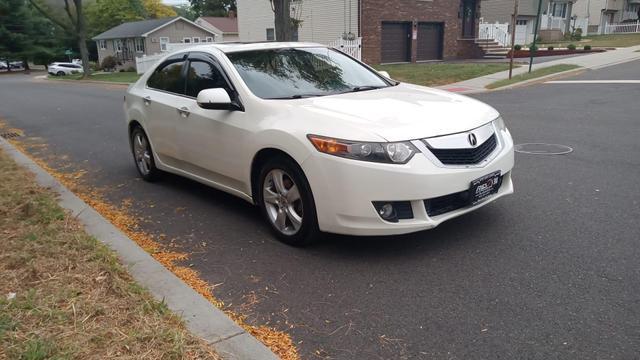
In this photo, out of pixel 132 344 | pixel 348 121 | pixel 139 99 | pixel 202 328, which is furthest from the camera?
pixel 139 99

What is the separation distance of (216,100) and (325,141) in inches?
48.3

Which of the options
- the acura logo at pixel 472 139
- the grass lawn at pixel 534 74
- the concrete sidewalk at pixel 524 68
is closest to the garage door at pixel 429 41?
the concrete sidewalk at pixel 524 68

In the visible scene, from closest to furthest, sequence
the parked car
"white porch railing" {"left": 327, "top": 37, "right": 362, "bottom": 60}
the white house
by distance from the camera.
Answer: "white porch railing" {"left": 327, "top": 37, "right": 362, "bottom": 60}
the white house
the parked car

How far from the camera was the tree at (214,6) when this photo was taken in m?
77.4

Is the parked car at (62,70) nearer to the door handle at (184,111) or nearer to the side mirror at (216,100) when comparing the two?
the door handle at (184,111)

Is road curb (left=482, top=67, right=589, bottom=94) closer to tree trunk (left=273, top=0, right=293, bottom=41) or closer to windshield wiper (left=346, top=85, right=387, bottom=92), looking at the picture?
tree trunk (left=273, top=0, right=293, bottom=41)

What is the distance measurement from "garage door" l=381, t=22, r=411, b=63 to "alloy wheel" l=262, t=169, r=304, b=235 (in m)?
24.9

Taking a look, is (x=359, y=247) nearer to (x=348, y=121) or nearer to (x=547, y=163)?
(x=348, y=121)

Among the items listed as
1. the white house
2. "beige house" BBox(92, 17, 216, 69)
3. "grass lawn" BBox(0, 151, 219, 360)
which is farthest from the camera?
"beige house" BBox(92, 17, 216, 69)

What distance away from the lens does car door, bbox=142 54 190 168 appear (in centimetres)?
564

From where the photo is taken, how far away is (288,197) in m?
4.31

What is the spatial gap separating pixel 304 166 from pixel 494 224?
1.82 meters

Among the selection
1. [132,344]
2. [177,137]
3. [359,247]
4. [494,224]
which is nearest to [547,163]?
[494,224]

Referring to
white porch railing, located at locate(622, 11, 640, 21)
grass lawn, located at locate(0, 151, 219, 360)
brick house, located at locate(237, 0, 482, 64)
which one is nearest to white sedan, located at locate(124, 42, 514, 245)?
grass lawn, located at locate(0, 151, 219, 360)
